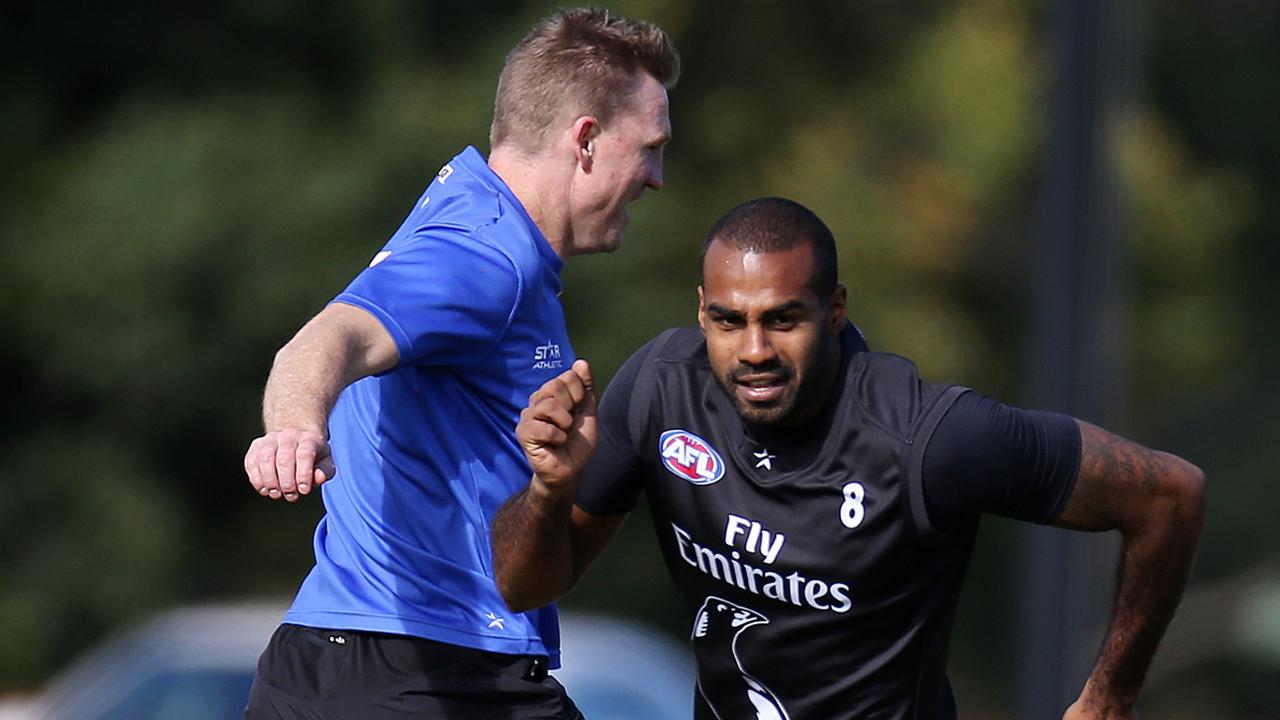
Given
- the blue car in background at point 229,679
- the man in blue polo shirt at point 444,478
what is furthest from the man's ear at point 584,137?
the blue car in background at point 229,679

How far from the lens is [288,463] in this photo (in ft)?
9.25

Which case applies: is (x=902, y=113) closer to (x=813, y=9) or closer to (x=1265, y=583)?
(x=813, y=9)

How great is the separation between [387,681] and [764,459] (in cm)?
89

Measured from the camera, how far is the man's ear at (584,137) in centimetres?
380

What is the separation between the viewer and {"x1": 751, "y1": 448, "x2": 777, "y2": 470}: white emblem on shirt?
3.80 metres

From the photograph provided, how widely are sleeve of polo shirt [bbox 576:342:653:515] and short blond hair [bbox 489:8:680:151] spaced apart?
1.79 feet

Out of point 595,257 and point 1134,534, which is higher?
point 1134,534

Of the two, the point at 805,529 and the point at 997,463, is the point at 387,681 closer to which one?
the point at 805,529

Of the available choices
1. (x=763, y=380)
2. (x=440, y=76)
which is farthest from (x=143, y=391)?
(x=763, y=380)

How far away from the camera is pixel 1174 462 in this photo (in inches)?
148

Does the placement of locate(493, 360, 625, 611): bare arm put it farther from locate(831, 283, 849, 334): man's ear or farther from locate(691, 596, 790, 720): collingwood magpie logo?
locate(831, 283, 849, 334): man's ear

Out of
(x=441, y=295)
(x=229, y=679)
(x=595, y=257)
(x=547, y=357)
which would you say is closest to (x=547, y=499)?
(x=547, y=357)

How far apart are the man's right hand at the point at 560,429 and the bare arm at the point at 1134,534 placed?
991mm

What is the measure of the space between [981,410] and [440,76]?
11378mm
